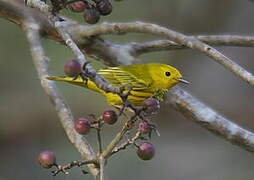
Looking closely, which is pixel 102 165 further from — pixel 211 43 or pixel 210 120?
pixel 211 43

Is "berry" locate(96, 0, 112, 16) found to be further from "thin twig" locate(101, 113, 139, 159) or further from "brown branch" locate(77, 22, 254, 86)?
"thin twig" locate(101, 113, 139, 159)

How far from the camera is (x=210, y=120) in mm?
3000

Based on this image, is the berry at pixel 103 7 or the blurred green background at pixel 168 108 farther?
the blurred green background at pixel 168 108

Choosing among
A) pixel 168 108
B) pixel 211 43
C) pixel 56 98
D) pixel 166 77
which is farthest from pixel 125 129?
pixel 168 108

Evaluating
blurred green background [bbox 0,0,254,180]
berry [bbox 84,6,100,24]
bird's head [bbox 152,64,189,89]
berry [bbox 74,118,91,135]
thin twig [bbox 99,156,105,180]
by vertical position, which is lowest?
thin twig [bbox 99,156,105,180]

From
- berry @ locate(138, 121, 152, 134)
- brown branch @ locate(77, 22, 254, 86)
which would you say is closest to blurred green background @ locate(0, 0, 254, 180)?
brown branch @ locate(77, 22, 254, 86)

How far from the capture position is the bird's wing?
302 cm

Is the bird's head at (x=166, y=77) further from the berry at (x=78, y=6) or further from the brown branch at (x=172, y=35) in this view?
the berry at (x=78, y=6)

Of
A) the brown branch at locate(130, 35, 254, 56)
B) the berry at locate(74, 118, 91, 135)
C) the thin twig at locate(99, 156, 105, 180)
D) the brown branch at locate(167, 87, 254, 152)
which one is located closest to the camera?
the thin twig at locate(99, 156, 105, 180)

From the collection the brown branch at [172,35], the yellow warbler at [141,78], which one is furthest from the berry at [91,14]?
the yellow warbler at [141,78]

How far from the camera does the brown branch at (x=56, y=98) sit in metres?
2.53

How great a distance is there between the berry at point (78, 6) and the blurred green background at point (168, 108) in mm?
3434

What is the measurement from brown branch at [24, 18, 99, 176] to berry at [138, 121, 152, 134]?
21cm

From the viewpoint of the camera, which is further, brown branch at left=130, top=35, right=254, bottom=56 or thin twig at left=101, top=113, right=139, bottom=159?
brown branch at left=130, top=35, right=254, bottom=56
